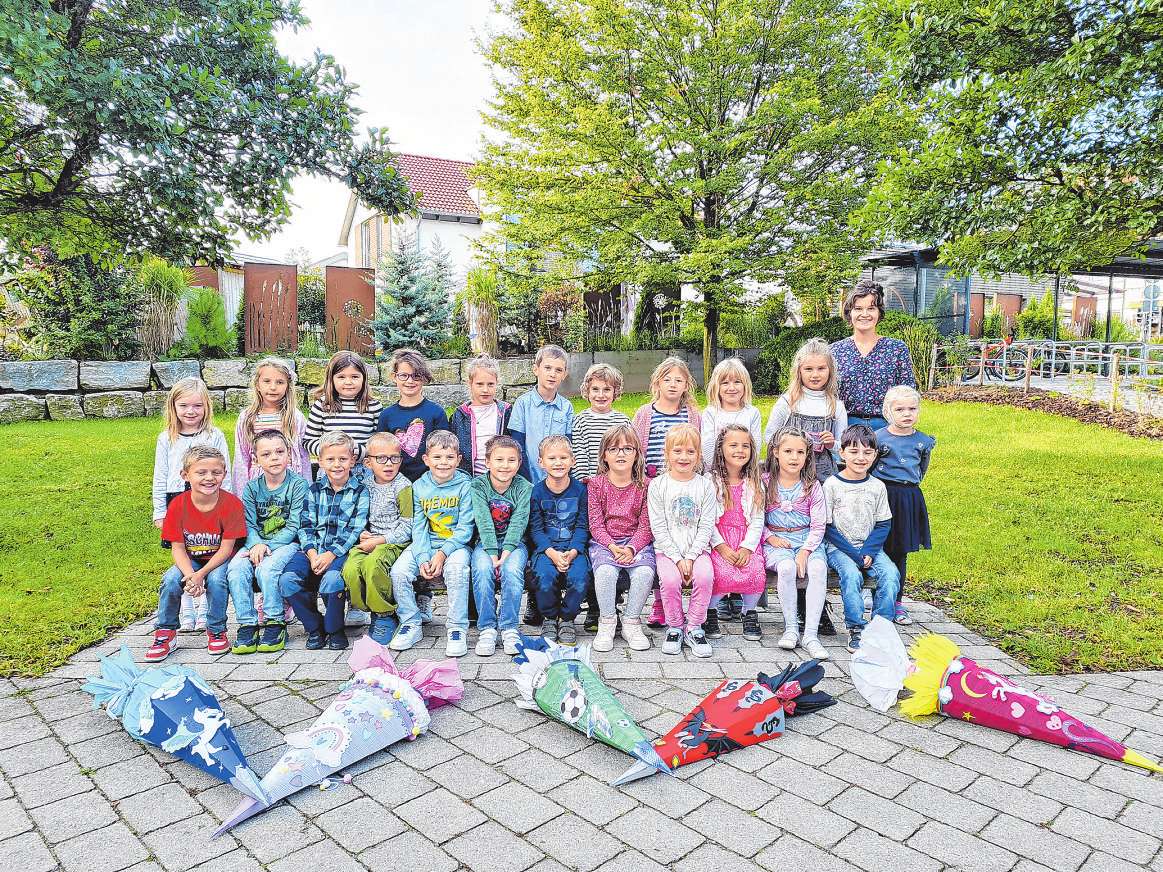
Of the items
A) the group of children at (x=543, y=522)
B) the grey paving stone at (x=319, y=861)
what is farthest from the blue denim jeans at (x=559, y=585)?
the grey paving stone at (x=319, y=861)

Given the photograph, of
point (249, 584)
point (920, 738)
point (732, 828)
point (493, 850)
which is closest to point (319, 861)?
point (493, 850)

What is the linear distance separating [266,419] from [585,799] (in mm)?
3071

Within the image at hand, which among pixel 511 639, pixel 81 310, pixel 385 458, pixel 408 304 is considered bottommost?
pixel 511 639

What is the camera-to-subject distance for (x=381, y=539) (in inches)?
162

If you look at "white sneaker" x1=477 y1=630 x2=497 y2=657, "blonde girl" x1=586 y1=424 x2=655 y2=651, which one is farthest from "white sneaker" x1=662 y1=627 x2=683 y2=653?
"white sneaker" x1=477 y1=630 x2=497 y2=657

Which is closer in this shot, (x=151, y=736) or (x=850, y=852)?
(x=850, y=852)

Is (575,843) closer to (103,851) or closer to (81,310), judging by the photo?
(103,851)

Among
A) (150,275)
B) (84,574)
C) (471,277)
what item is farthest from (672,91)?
(84,574)

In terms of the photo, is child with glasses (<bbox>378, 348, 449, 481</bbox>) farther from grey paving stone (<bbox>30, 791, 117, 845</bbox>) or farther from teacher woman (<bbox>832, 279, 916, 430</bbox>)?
teacher woman (<bbox>832, 279, 916, 430</bbox>)

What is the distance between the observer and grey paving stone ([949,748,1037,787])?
2.74 meters

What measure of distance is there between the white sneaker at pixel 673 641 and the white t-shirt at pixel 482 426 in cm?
162

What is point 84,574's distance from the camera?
5152 mm

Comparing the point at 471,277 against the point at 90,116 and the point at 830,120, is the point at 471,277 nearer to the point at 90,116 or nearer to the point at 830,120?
the point at 830,120

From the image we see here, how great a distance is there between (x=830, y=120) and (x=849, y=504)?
12.7 metres
